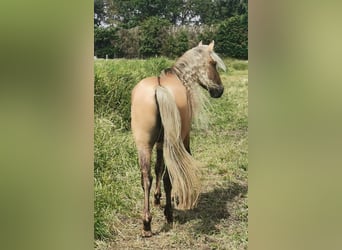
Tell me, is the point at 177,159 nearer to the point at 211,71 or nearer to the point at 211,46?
the point at 211,71

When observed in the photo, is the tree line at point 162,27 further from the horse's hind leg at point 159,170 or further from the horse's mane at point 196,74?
the horse's hind leg at point 159,170

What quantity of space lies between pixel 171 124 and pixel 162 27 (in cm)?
50

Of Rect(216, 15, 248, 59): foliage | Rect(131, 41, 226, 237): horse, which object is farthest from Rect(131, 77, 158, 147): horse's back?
Rect(216, 15, 248, 59): foliage

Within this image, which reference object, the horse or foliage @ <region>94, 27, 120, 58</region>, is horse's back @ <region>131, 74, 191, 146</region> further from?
foliage @ <region>94, 27, 120, 58</region>

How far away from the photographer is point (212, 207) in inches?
82.5

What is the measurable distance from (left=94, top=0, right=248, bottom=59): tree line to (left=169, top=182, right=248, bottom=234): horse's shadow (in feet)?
2.23

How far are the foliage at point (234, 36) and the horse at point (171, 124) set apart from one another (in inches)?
2.4

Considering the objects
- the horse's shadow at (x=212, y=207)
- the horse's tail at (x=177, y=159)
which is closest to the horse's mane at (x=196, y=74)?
the horse's tail at (x=177, y=159)

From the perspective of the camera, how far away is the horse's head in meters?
2.12

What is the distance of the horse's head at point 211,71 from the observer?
212 centimetres

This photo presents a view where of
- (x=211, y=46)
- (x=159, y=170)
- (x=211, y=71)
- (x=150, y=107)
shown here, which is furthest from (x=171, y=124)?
(x=211, y=46)
